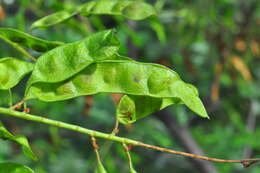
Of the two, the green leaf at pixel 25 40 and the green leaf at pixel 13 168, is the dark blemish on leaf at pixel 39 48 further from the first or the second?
the green leaf at pixel 13 168

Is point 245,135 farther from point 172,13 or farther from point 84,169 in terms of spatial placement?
point 84,169

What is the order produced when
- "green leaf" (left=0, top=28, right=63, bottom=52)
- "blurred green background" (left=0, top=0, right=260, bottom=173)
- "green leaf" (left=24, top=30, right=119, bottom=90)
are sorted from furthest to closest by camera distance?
"blurred green background" (left=0, top=0, right=260, bottom=173)
"green leaf" (left=0, top=28, right=63, bottom=52)
"green leaf" (left=24, top=30, right=119, bottom=90)

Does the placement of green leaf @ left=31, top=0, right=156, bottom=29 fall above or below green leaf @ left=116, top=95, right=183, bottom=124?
above

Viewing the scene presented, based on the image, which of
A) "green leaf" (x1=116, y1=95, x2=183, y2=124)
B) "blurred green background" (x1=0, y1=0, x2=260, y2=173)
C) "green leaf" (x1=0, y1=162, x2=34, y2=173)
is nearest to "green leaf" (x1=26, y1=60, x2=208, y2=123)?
"green leaf" (x1=116, y1=95, x2=183, y2=124)

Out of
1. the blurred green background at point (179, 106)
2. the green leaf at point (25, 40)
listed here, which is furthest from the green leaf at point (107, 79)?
the blurred green background at point (179, 106)

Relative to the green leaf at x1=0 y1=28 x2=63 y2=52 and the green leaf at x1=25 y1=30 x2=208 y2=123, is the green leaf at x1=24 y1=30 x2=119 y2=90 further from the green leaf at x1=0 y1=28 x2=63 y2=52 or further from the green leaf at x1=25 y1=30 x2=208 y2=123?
the green leaf at x1=0 y1=28 x2=63 y2=52
